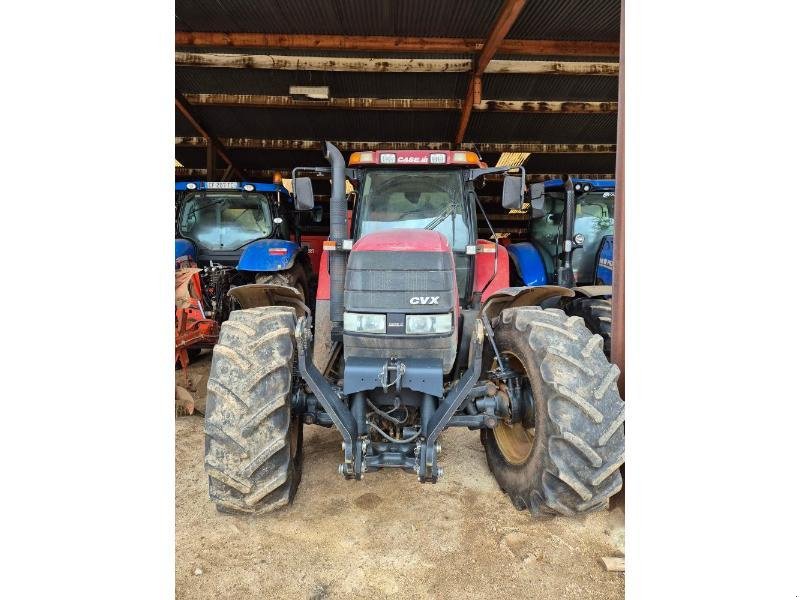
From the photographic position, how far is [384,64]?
6.85m

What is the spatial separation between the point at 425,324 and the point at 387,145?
7.63 meters

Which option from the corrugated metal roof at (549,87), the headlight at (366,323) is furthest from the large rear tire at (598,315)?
the corrugated metal roof at (549,87)

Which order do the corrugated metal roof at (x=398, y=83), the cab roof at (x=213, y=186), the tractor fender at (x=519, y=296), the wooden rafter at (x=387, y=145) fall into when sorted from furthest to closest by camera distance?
the wooden rafter at (x=387, y=145) → the cab roof at (x=213, y=186) → the corrugated metal roof at (x=398, y=83) → the tractor fender at (x=519, y=296)

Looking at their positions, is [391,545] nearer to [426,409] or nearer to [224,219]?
[426,409]

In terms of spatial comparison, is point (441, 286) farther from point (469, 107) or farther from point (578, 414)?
point (469, 107)

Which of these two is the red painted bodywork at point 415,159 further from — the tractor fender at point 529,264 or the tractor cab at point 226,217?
the tractor cab at point 226,217

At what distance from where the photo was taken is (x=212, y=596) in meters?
2.24

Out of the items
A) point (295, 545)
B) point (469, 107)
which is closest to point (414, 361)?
point (295, 545)

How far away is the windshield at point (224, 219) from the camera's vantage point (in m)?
6.83

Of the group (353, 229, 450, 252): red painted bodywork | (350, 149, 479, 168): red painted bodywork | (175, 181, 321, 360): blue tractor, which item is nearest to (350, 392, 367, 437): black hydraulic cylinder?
(353, 229, 450, 252): red painted bodywork

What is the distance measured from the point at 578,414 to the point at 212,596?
5.93ft

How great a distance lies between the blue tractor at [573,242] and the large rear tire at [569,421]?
3713mm

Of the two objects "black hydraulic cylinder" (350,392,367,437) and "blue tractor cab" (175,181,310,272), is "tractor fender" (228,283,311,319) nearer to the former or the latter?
"black hydraulic cylinder" (350,392,367,437)

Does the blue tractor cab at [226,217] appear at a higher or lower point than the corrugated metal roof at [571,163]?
lower
